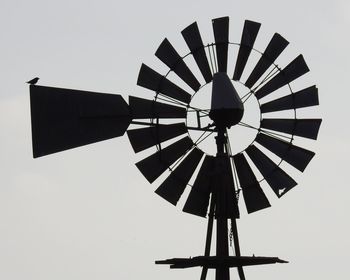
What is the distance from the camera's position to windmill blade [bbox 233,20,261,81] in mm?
17062

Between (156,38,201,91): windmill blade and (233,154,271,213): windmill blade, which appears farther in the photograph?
(156,38,201,91): windmill blade

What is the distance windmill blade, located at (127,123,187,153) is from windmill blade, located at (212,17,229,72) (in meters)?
1.36

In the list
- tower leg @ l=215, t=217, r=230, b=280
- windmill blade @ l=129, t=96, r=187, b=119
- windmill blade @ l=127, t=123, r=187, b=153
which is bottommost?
tower leg @ l=215, t=217, r=230, b=280

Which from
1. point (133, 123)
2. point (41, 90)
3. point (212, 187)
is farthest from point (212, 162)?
point (41, 90)

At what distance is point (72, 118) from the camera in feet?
54.1

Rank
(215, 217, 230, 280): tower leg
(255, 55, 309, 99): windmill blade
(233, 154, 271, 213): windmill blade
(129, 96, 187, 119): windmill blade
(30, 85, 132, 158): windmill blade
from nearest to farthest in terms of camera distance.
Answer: (30, 85, 132, 158): windmill blade
(215, 217, 230, 280): tower leg
(233, 154, 271, 213): windmill blade
(129, 96, 187, 119): windmill blade
(255, 55, 309, 99): windmill blade

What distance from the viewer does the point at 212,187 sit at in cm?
1669

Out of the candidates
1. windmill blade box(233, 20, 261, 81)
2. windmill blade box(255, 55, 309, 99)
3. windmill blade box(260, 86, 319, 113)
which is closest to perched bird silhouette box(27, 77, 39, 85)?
windmill blade box(233, 20, 261, 81)

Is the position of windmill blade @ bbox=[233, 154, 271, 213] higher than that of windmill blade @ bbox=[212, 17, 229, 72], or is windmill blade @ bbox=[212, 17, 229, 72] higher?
windmill blade @ bbox=[212, 17, 229, 72]

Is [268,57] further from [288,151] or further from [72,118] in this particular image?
[72,118]

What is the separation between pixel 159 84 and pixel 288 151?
8.67 feet

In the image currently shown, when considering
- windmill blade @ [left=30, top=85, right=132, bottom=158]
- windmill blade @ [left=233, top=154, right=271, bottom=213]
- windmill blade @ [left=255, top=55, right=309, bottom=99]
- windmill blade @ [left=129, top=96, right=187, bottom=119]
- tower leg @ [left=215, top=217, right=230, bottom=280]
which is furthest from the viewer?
windmill blade @ [left=255, top=55, right=309, bottom=99]

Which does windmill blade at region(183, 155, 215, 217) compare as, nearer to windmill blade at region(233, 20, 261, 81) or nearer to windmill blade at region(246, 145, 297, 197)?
windmill blade at region(246, 145, 297, 197)

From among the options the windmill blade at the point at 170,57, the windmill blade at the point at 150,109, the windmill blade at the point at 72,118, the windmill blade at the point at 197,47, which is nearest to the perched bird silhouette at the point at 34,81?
the windmill blade at the point at 72,118
